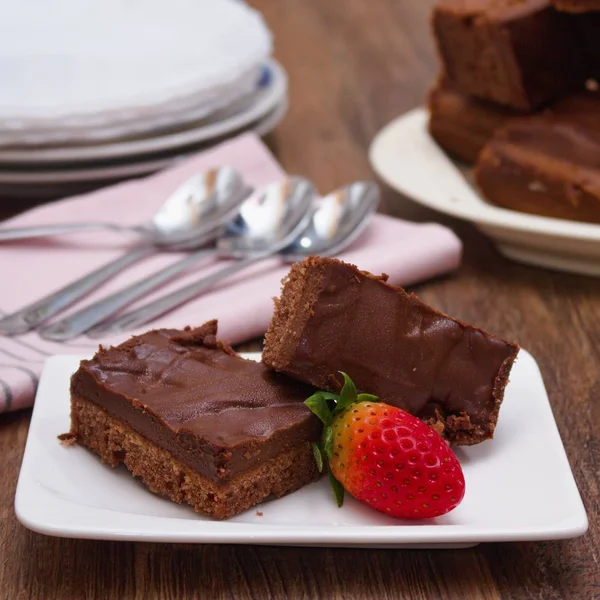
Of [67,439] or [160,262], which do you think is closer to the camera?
[67,439]

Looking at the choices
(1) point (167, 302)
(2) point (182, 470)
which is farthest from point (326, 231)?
(2) point (182, 470)

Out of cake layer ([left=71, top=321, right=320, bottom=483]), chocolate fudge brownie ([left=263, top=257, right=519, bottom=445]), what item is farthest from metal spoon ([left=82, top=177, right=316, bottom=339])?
chocolate fudge brownie ([left=263, top=257, right=519, bottom=445])

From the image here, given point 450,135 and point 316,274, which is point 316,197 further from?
point 316,274

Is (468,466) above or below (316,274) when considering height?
below

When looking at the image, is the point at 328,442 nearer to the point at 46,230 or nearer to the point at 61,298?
the point at 61,298

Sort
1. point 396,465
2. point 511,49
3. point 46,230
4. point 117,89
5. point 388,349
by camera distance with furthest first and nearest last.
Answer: point 117,89, point 511,49, point 46,230, point 388,349, point 396,465

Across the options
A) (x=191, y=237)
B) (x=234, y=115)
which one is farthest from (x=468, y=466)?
(x=234, y=115)

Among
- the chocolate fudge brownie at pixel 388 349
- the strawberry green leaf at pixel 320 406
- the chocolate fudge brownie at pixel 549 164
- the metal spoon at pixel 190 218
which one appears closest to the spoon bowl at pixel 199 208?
the metal spoon at pixel 190 218
